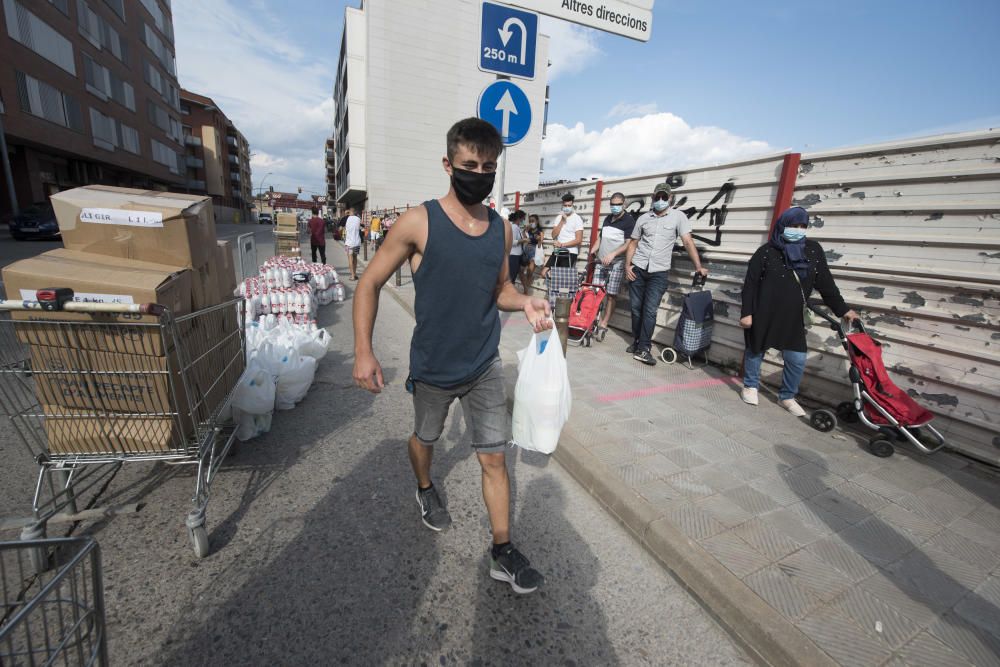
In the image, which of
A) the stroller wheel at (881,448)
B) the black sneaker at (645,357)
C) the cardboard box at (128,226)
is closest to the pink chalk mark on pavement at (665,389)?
the black sneaker at (645,357)

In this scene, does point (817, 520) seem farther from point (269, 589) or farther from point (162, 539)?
point (162, 539)

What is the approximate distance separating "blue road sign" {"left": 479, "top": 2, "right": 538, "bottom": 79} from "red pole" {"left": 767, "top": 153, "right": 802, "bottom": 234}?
2902mm

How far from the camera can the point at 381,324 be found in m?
7.58

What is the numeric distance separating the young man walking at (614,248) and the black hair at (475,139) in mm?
4440

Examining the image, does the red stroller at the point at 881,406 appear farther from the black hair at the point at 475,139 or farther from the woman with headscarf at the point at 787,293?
the black hair at the point at 475,139

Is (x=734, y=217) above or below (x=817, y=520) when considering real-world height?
above

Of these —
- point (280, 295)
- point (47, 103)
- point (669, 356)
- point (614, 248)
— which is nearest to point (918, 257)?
point (669, 356)

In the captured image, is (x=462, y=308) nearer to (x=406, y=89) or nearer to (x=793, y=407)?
(x=793, y=407)

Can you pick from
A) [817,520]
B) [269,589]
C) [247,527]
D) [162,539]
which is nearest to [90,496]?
[162,539]

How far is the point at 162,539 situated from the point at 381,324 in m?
5.39

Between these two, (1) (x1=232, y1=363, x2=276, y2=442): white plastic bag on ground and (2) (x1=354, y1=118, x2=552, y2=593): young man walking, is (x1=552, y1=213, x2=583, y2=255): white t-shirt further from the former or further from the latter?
(2) (x1=354, y1=118, x2=552, y2=593): young man walking

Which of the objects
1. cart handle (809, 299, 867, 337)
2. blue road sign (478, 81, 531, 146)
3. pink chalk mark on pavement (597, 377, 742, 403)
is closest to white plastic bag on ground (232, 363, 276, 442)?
pink chalk mark on pavement (597, 377, 742, 403)

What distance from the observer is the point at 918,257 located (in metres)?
3.82

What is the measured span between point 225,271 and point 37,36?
1389 inches
